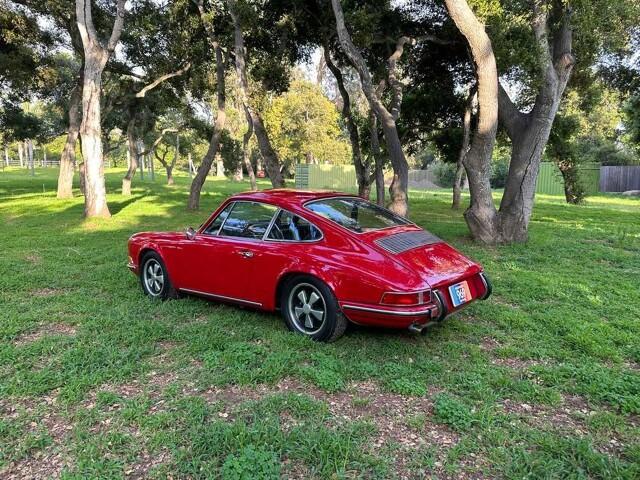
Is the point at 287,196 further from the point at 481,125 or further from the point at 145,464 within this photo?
the point at 481,125

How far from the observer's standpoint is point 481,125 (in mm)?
8906

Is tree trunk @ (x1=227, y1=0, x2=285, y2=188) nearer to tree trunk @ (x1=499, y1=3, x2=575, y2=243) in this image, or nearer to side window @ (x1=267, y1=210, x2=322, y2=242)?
tree trunk @ (x1=499, y1=3, x2=575, y2=243)

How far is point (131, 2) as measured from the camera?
53.8 feet

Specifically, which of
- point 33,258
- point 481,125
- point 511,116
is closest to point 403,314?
point 481,125

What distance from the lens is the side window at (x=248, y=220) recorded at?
4.83 meters

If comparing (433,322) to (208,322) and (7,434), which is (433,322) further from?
(7,434)

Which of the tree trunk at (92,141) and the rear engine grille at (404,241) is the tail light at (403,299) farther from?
the tree trunk at (92,141)

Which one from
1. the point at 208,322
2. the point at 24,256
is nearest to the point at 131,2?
the point at 24,256

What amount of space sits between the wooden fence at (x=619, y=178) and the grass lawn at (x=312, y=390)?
27.9 m

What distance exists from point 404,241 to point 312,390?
1.73 m

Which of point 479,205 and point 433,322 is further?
point 479,205

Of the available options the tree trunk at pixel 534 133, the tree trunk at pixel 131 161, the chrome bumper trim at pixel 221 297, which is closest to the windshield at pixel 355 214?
the chrome bumper trim at pixel 221 297

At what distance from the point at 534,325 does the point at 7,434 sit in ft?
15.0

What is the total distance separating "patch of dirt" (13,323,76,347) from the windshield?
8.80 feet
